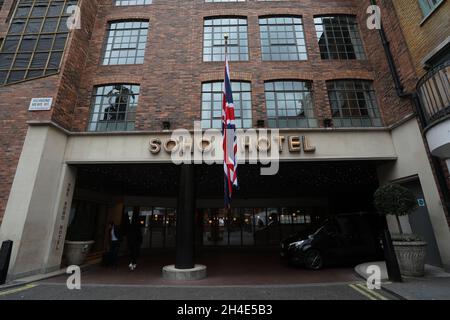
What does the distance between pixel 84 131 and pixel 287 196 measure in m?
13.4

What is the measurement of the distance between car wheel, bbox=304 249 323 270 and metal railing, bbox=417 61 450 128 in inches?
215

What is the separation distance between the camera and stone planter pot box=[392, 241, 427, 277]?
650 centimetres

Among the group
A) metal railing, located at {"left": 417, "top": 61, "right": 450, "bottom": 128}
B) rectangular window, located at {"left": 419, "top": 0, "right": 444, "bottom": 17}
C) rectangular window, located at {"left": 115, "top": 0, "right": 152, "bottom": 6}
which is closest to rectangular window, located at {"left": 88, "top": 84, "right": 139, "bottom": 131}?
rectangular window, located at {"left": 115, "top": 0, "right": 152, "bottom": 6}

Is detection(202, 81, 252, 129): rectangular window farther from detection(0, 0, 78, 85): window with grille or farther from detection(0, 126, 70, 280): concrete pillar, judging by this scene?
detection(0, 0, 78, 85): window with grille

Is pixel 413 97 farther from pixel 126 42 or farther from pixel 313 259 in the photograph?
pixel 126 42

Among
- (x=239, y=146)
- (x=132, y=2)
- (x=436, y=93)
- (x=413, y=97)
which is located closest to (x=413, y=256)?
(x=436, y=93)

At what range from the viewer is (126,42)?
37.7ft

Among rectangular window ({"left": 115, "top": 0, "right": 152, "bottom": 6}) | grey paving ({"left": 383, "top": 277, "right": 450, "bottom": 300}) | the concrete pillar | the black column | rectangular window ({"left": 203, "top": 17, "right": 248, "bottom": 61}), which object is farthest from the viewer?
rectangular window ({"left": 115, "top": 0, "right": 152, "bottom": 6})

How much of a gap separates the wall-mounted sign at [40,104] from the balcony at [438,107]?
40.9 feet

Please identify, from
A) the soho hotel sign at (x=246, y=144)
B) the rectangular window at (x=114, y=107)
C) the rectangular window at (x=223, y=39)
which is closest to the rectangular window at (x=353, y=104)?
the soho hotel sign at (x=246, y=144)

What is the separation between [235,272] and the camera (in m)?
8.66

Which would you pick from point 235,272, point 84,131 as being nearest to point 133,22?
point 84,131

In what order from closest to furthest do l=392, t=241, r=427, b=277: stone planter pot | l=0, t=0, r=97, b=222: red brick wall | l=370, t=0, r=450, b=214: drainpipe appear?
l=392, t=241, r=427, b=277: stone planter pot
l=370, t=0, r=450, b=214: drainpipe
l=0, t=0, r=97, b=222: red brick wall

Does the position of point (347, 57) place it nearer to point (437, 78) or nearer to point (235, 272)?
point (437, 78)
